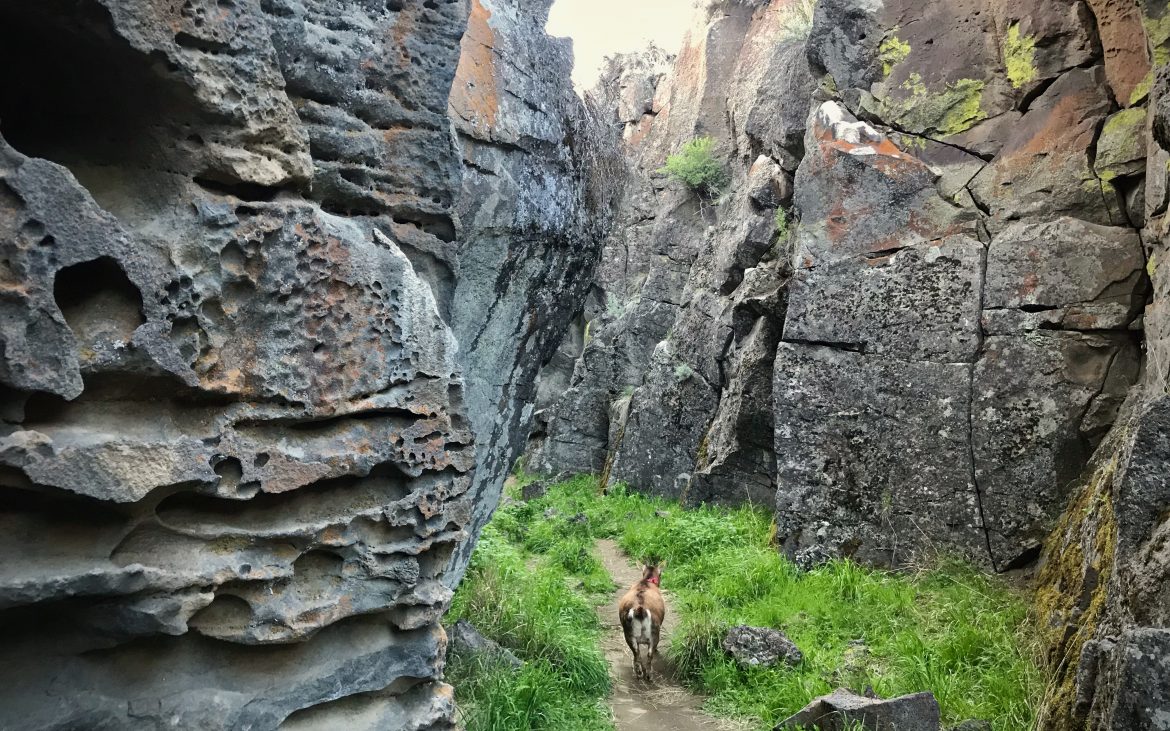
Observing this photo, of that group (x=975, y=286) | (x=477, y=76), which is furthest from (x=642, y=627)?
(x=975, y=286)

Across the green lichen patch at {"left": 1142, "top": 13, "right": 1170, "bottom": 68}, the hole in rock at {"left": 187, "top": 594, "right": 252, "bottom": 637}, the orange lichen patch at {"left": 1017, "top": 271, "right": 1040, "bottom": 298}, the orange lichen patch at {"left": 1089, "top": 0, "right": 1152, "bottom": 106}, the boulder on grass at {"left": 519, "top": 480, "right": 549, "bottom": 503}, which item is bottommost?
the boulder on grass at {"left": 519, "top": 480, "right": 549, "bottom": 503}

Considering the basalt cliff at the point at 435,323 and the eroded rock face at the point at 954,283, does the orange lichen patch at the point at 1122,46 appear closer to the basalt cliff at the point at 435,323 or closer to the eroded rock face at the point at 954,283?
the basalt cliff at the point at 435,323

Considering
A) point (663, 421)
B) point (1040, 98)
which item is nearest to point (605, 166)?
point (1040, 98)

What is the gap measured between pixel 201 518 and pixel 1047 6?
740 cm

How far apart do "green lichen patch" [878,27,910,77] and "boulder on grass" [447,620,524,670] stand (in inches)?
242

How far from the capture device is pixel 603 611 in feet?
24.7

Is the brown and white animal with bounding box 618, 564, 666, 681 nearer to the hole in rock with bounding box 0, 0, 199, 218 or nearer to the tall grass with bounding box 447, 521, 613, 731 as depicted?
the tall grass with bounding box 447, 521, 613, 731

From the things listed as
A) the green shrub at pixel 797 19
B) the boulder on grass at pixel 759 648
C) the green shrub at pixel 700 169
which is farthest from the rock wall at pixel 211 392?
the green shrub at pixel 700 169

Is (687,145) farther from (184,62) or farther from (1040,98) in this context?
(184,62)

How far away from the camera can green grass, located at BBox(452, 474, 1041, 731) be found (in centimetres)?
488

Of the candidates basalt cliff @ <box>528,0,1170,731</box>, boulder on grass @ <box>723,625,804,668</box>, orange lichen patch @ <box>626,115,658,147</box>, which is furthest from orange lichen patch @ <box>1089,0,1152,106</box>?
orange lichen patch @ <box>626,115,658,147</box>

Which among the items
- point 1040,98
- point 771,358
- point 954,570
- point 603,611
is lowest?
point 603,611

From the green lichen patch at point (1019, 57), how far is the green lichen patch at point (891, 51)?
87 cm

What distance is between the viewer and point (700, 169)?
583 inches
